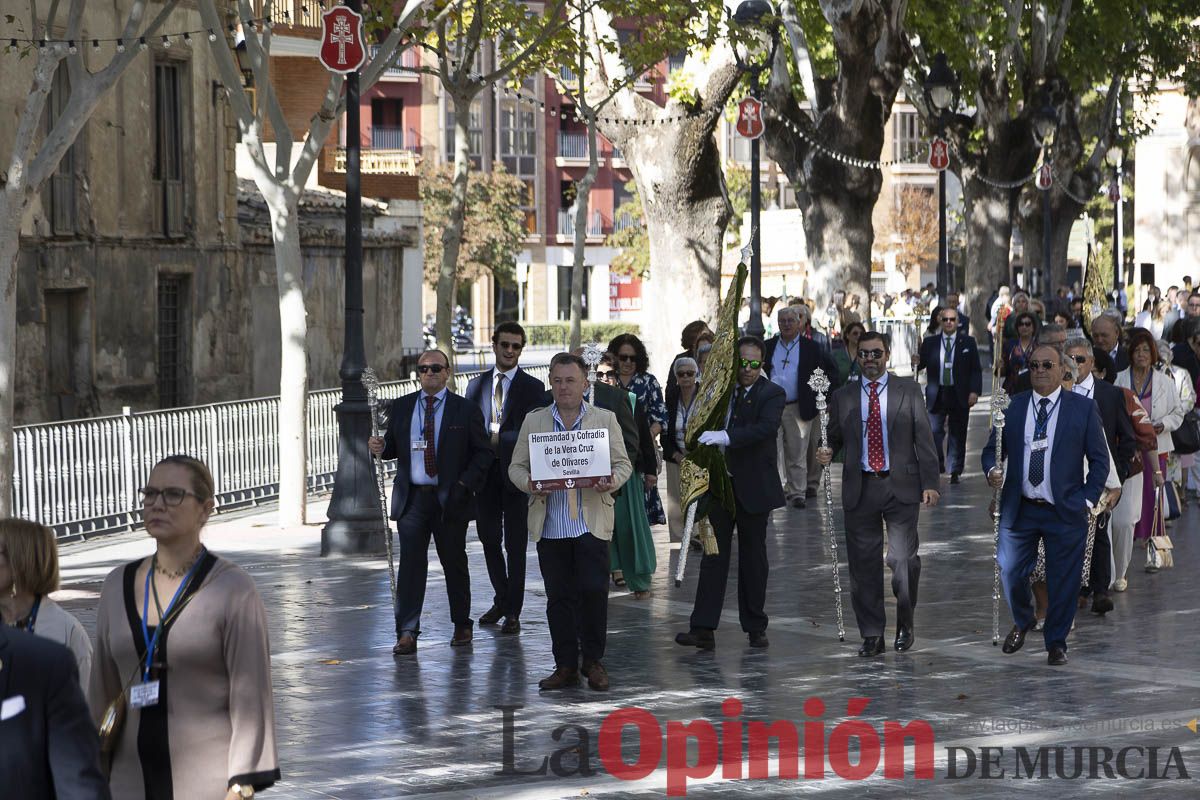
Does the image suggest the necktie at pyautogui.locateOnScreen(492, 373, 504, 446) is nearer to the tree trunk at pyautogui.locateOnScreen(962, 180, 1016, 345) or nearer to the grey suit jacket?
the grey suit jacket

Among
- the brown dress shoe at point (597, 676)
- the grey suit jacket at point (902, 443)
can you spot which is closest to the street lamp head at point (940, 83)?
the grey suit jacket at point (902, 443)

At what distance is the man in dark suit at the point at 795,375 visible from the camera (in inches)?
707

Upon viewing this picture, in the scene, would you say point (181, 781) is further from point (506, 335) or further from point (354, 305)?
point (354, 305)

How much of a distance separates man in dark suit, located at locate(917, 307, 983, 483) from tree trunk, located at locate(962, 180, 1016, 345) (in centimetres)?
2105

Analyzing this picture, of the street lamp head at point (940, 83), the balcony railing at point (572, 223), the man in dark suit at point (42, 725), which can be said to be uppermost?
the balcony railing at point (572, 223)

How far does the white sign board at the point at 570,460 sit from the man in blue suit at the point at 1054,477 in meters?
2.25

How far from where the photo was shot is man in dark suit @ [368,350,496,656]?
441 inches

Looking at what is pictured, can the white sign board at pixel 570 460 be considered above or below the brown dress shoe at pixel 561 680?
above

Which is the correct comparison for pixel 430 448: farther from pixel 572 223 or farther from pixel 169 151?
pixel 572 223

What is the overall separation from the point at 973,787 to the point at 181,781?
12.4 ft

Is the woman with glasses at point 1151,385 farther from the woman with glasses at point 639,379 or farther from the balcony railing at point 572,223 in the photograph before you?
the balcony railing at point 572,223

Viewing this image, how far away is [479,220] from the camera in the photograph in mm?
69750

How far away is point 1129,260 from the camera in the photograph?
84.8 metres

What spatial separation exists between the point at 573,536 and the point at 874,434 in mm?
1878
